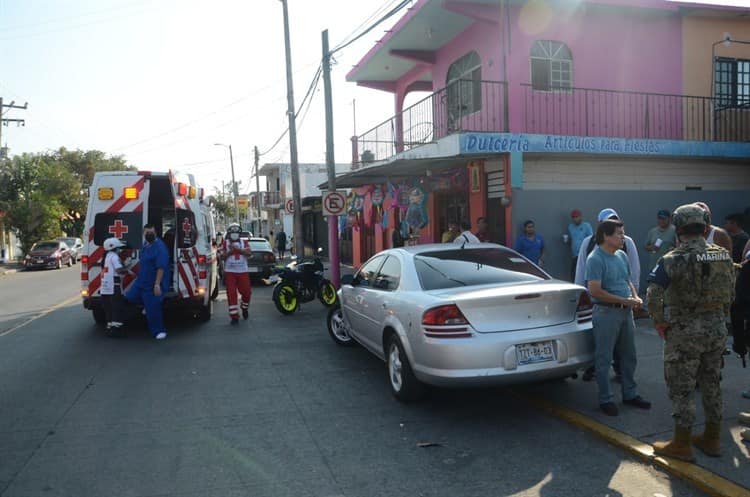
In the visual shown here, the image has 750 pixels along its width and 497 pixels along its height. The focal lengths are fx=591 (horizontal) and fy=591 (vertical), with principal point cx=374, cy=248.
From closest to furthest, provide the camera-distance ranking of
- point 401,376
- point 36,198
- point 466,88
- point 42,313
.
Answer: point 401,376 < point 42,313 < point 466,88 < point 36,198

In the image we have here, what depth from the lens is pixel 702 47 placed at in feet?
46.5

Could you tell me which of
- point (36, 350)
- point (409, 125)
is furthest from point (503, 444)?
point (409, 125)

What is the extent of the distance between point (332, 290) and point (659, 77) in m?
9.12

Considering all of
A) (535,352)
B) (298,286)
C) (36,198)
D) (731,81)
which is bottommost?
(298,286)

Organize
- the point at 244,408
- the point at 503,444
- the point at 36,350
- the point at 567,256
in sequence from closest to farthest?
the point at 503,444
the point at 244,408
the point at 36,350
the point at 567,256

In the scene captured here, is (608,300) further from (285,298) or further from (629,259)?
(285,298)

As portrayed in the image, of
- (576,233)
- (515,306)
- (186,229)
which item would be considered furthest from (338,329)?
(576,233)

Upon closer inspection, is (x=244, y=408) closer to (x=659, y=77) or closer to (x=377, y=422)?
(x=377, y=422)

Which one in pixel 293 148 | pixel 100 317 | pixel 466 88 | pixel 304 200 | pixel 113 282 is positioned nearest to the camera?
pixel 113 282

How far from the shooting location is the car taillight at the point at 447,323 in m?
4.92

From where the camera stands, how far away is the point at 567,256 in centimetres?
1234

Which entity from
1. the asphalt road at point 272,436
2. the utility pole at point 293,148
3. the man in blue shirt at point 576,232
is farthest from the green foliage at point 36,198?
the man in blue shirt at point 576,232

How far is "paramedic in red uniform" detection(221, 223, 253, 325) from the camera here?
10.6 m

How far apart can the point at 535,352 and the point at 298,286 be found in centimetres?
759
